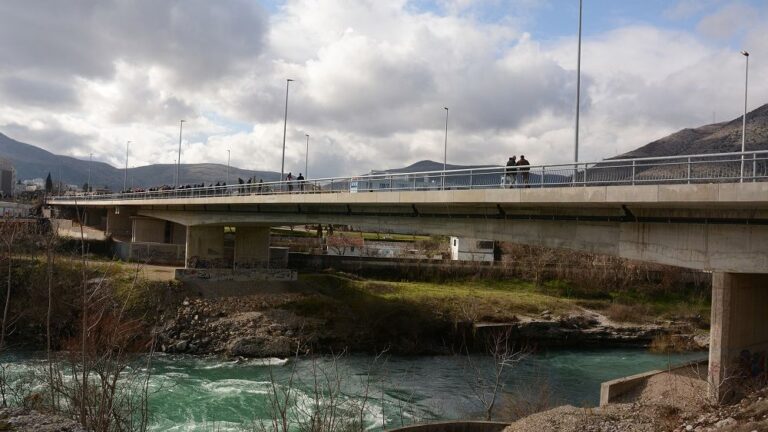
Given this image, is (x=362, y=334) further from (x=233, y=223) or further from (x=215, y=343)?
(x=233, y=223)

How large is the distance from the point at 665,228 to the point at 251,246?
35.3m

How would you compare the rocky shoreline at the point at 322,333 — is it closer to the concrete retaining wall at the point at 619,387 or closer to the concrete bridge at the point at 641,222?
the concrete bridge at the point at 641,222

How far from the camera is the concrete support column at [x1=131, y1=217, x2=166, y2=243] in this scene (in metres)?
60.7

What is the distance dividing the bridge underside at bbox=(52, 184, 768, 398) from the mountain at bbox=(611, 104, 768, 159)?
20017 millimetres

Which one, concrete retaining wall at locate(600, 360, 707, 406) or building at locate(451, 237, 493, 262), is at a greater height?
building at locate(451, 237, 493, 262)

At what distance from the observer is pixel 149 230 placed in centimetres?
6150

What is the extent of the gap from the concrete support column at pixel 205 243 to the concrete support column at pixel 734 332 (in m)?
36.5

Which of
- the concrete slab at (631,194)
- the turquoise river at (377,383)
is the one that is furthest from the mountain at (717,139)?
the concrete slab at (631,194)

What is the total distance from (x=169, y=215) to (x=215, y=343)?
2034 centimetres

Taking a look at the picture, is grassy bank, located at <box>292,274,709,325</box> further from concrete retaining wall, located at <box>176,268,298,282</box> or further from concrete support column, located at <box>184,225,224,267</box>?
concrete support column, located at <box>184,225,224,267</box>

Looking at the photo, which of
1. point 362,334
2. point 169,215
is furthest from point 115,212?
point 362,334

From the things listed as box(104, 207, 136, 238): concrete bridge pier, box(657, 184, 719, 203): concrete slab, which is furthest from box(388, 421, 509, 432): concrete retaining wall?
box(104, 207, 136, 238): concrete bridge pier

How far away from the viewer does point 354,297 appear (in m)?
44.2

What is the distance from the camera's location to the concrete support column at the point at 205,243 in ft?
153
